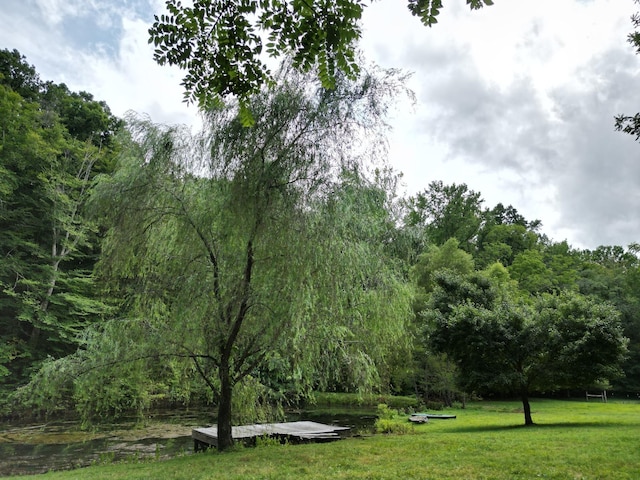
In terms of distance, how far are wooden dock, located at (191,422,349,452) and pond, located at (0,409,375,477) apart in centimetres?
51

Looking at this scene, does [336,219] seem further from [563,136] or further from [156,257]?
[563,136]

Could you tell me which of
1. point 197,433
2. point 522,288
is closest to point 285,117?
point 197,433

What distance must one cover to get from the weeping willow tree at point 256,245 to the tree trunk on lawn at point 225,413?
0.08 feet

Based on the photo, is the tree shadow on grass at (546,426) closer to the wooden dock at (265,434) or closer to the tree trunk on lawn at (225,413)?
the wooden dock at (265,434)

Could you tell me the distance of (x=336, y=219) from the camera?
6965 millimetres

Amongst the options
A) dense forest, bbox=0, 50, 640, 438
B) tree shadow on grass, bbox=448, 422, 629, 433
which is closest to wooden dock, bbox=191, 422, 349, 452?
dense forest, bbox=0, 50, 640, 438

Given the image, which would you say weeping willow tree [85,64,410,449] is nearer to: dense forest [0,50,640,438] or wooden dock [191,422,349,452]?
dense forest [0,50,640,438]

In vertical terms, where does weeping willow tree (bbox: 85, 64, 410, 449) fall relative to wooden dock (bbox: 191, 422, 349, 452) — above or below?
above

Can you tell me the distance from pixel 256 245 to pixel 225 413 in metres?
3.75

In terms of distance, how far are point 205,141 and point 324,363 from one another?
4.65m

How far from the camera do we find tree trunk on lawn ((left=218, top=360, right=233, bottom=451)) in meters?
8.43

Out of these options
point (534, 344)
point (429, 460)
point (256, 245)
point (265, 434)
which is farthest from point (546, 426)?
point (256, 245)

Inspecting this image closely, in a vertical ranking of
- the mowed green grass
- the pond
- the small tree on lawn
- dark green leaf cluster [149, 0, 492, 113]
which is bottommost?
the pond

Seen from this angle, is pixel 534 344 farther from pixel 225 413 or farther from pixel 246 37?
pixel 246 37
